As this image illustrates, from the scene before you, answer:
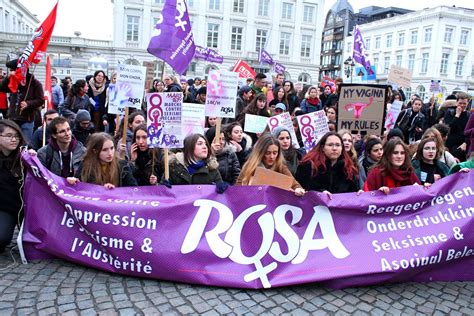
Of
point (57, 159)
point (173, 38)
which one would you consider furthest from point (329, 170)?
point (57, 159)

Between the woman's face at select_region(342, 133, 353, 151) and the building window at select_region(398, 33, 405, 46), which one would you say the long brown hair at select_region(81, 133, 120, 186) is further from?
the building window at select_region(398, 33, 405, 46)

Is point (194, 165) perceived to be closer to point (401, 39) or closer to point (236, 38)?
point (236, 38)

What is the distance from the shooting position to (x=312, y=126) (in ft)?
21.4

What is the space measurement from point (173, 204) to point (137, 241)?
1.51ft

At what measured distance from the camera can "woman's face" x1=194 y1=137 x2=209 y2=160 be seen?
4.77 meters

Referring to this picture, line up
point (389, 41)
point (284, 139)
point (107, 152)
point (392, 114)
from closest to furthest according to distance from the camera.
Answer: point (107, 152)
point (284, 139)
point (392, 114)
point (389, 41)

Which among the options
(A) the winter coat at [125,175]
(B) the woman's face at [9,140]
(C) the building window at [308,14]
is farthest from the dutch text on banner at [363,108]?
(C) the building window at [308,14]

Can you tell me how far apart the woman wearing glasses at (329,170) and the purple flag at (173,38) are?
200cm

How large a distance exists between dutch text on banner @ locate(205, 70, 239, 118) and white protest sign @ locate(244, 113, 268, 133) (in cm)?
157

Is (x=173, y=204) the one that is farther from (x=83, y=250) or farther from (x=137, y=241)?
(x=83, y=250)

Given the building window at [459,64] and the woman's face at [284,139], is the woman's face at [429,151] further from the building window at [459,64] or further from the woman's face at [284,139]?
the building window at [459,64]

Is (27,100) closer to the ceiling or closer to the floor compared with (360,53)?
closer to the floor

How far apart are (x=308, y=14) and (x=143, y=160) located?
5099cm

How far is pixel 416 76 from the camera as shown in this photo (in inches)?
2421
